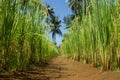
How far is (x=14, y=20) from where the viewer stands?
394cm

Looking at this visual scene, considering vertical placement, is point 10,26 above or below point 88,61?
above

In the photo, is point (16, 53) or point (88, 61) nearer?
point (16, 53)

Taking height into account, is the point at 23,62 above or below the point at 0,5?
below

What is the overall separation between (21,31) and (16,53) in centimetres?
46

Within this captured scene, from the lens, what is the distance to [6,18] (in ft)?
12.2

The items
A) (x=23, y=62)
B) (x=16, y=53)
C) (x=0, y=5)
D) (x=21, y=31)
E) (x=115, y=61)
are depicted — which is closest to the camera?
(x=0, y=5)

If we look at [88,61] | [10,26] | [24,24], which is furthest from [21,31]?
[88,61]

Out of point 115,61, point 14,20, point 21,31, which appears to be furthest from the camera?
point 115,61

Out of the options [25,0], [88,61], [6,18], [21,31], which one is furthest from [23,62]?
[88,61]

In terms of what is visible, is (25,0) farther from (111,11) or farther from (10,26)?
(111,11)

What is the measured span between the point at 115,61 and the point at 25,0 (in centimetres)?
204

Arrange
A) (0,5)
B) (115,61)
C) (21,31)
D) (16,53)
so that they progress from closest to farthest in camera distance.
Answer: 1. (0,5)
2. (16,53)
3. (21,31)
4. (115,61)

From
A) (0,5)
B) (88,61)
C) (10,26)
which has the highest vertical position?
(0,5)

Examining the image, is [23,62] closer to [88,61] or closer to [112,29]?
[112,29]
